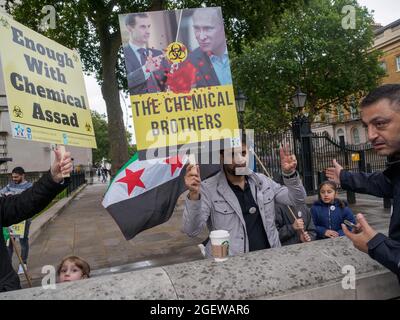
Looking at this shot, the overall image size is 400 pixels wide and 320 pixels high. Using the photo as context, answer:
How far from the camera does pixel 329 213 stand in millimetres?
4875

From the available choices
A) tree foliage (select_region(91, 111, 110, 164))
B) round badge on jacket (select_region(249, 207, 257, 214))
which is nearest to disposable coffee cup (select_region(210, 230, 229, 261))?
round badge on jacket (select_region(249, 207, 257, 214))

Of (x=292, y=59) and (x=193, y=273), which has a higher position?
(x=292, y=59)

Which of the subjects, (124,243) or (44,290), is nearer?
(44,290)

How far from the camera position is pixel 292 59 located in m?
27.4

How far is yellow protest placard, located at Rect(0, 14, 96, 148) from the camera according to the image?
8.43 feet

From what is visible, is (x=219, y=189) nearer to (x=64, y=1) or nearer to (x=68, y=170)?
(x=68, y=170)

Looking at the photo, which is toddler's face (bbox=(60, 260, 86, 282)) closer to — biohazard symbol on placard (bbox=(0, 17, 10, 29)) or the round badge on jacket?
the round badge on jacket

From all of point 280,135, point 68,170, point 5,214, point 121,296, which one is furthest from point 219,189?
point 280,135

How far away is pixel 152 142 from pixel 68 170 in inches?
29.9

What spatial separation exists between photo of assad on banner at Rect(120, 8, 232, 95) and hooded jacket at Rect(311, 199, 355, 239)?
262 cm

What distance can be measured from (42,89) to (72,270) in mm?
1494

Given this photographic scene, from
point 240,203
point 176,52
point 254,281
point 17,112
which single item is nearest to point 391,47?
point 176,52

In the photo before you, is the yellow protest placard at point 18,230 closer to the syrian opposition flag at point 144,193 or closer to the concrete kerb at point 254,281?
the syrian opposition flag at point 144,193

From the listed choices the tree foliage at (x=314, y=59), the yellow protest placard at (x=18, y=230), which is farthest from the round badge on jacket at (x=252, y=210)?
the tree foliage at (x=314, y=59)
